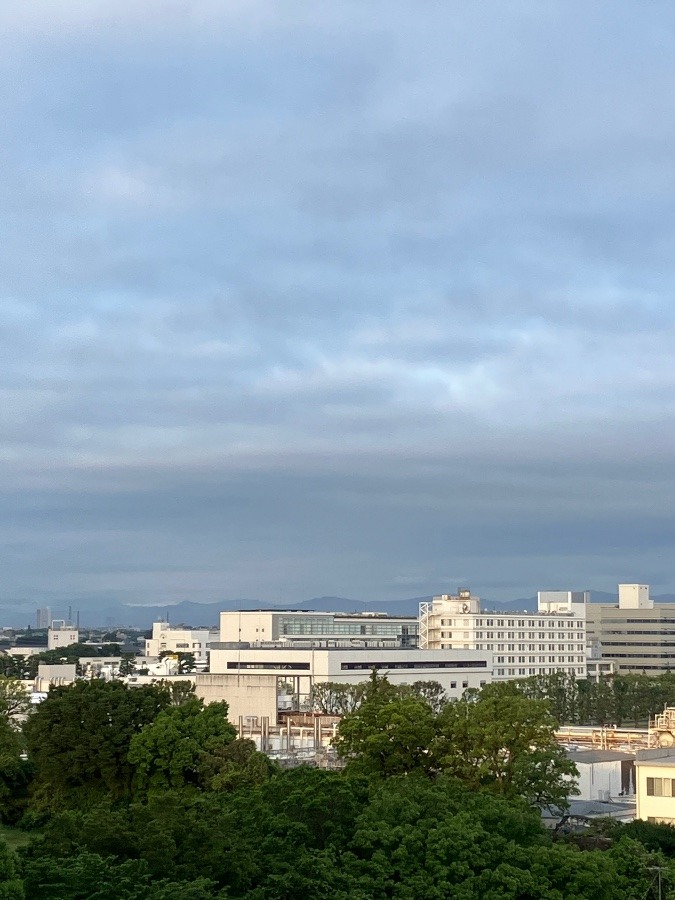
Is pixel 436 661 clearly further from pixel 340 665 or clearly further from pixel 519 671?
pixel 519 671

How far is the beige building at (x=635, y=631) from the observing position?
16162cm

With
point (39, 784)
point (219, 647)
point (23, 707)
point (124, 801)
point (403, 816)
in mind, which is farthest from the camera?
point (219, 647)

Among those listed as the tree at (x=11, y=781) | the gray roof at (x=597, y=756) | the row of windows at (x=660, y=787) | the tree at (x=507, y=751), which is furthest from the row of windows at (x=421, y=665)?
the tree at (x=507, y=751)

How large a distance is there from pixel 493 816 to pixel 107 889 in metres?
12.4

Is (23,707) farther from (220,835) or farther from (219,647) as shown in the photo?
(220,835)

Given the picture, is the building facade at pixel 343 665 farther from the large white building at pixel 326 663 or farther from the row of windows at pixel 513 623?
the row of windows at pixel 513 623

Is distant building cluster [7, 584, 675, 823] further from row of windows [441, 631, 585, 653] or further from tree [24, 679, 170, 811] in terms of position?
tree [24, 679, 170, 811]

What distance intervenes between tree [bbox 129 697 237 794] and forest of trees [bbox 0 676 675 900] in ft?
0.21

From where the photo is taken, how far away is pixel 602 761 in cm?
5906

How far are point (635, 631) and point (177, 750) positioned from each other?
12323 centimetres

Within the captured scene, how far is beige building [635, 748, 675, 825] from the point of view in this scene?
1783 inches

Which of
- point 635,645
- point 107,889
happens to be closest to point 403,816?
point 107,889

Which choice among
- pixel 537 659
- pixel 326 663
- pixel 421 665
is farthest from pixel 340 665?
pixel 537 659

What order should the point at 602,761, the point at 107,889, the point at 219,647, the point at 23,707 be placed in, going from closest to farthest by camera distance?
the point at 107,889 < the point at 602,761 < the point at 23,707 < the point at 219,647
